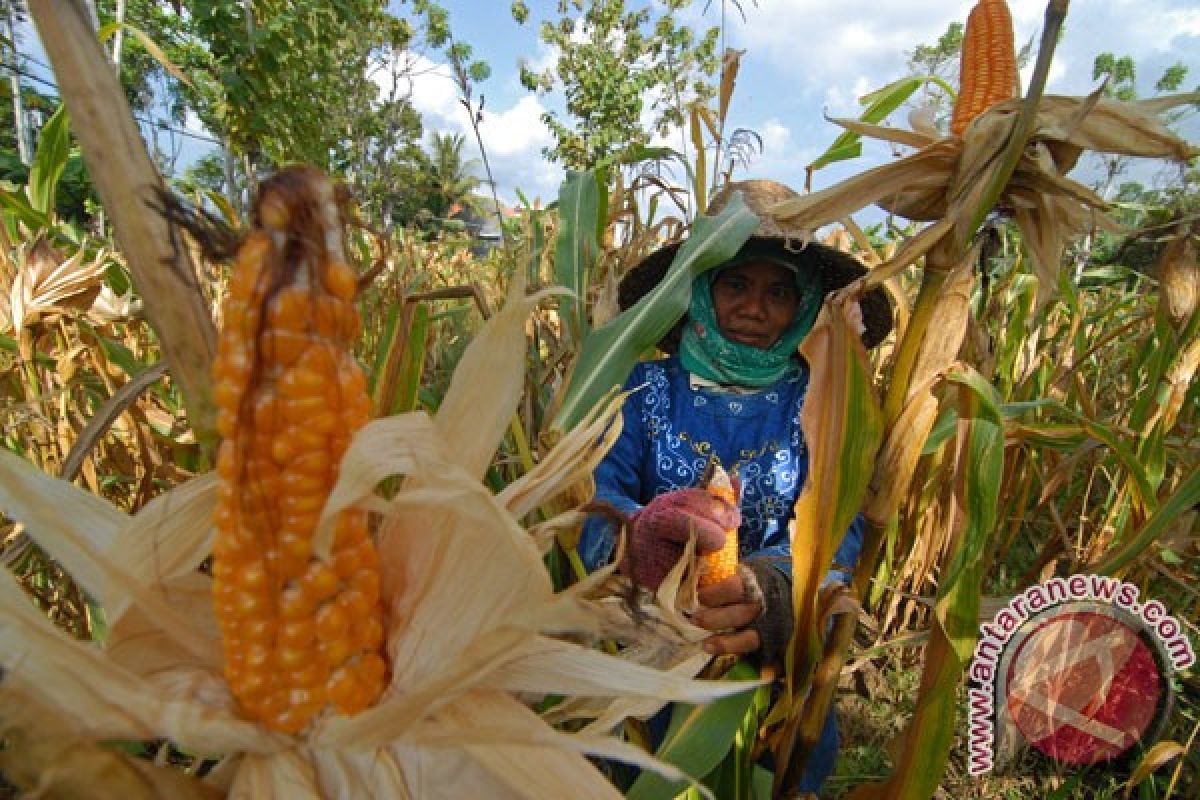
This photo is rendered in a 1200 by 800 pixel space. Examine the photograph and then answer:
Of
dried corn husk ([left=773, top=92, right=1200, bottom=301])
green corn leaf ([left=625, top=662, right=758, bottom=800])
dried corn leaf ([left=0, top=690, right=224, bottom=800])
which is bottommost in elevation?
green corn leaf ([left=625, top=662, right=758, bottom=800])

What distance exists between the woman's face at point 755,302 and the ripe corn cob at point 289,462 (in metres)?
1.10

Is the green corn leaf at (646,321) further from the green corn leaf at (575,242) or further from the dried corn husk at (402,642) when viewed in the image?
the dried corn husk at (402,642)

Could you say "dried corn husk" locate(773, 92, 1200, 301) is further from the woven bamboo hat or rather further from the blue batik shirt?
the blue batik shirt

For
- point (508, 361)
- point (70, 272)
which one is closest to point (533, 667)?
point (508, 361)

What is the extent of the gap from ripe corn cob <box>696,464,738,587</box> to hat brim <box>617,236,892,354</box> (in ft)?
1.96

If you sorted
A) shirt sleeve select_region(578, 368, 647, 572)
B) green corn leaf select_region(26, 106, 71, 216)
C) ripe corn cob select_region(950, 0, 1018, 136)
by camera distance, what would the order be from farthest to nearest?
green corn leaf select_region(26, 106, 71, 216), shirt sleeve select_region(578, 368, 647, 572), ripe corn cob select_region(950, 0, 1018, 136)

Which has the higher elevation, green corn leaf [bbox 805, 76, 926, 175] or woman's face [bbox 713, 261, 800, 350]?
green corn leaf [bbox 805, 76, 926, 175]

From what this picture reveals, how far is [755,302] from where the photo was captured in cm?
146

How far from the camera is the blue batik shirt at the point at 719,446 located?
140 cm

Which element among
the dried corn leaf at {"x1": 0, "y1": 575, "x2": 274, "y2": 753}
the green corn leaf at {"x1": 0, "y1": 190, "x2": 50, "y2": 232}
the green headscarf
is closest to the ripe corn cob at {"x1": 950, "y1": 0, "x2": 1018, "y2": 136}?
the green headscarf

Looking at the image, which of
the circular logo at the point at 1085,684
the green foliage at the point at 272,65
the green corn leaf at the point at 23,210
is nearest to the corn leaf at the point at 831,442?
the circular logo at the point at 1085,684

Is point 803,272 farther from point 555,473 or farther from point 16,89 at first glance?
point 16,89

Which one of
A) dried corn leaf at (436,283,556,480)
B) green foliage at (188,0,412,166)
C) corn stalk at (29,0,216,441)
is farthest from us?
green foliage at (188,0,412,166)

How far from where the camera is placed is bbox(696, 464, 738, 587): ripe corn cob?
→ 36.8 inches
